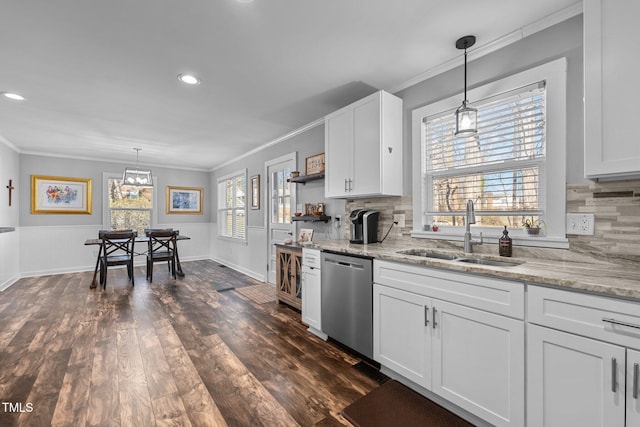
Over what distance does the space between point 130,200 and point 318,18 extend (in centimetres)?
616

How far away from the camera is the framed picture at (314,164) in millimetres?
3623

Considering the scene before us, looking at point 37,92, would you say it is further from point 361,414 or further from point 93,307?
point 361,414

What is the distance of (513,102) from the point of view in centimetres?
204

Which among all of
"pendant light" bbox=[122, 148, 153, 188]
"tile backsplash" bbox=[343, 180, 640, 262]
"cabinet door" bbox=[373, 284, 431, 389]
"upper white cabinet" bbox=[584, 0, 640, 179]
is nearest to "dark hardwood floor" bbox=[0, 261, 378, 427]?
"cabinet door" bbox=[373, 284, 431, 389]

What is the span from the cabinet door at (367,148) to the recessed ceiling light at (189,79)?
1488 mm

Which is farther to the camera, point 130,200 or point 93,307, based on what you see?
point 130,200

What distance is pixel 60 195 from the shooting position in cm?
555

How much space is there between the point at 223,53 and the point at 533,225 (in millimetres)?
2550

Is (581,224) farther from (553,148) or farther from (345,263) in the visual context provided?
(345,263)

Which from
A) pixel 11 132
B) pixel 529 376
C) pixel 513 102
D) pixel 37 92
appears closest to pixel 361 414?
pixel 529 376

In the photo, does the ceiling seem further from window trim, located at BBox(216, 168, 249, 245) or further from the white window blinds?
window trim, located at BBox(216, 168, 249, 245)

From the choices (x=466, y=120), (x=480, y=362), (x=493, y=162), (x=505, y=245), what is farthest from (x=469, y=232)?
(x=480, y=362)

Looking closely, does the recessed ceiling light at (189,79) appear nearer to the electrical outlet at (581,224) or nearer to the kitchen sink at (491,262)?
the kitchen sink at (491,262)

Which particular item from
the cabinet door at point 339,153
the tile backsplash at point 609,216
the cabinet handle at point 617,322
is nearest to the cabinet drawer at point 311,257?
the cabinet door at point 339,153
